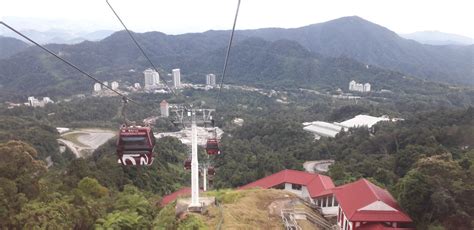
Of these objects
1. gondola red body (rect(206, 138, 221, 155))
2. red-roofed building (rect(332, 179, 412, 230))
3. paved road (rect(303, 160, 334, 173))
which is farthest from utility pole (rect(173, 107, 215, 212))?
paved road (rect(303, 160, 334, 173))

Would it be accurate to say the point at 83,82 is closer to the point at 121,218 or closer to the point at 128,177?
the point at 128,177

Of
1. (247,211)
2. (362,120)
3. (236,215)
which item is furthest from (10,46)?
(236,215)

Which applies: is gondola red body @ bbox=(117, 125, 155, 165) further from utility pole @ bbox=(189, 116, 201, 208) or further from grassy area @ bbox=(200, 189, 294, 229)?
grassy area @ bbox=(200, 189, 294, 229)

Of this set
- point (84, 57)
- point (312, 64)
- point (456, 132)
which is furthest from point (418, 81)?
point (84, 57)

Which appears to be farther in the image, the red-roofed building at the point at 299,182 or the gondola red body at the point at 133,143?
the red-roofed building at the point at 299,182

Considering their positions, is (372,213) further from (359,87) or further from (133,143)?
(359,87)

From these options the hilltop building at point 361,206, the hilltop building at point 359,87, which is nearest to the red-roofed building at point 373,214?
the hilltop building at point 361,206

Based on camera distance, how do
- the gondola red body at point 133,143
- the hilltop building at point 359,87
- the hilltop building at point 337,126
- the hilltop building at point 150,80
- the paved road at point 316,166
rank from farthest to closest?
the hilltop building at point 359,87, the hilltop building at point 150,80, the hilltop building at point 337,126, the paved road at point 316,166, the gondola red body at point 133,143

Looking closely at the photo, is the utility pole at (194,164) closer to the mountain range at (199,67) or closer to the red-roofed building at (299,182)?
the red-roofed building at (299,182)
